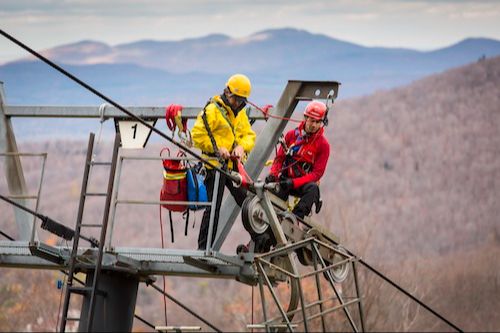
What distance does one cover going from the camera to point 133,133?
20.2m

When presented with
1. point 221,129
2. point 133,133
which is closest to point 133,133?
point 133,133

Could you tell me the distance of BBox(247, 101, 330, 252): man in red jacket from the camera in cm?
2062

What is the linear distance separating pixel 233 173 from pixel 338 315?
4159cm

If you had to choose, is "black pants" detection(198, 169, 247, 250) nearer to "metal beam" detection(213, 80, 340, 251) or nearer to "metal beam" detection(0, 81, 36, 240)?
"metal beam" detection(213, 80, 340, 251)

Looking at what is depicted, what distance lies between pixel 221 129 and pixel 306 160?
5.23 ft

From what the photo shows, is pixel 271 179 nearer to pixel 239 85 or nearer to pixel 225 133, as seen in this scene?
pixel 225 133

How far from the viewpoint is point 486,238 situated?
5894 centimetres

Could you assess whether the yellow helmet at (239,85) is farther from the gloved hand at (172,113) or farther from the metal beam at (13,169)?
the metal beam at (13,169)

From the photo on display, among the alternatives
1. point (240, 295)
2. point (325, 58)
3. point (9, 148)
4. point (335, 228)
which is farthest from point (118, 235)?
point (9, 148)

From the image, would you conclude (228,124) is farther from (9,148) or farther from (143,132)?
(9,148)

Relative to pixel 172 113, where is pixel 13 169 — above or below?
below

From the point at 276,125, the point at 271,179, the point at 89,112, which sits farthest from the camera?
the point at 89,112

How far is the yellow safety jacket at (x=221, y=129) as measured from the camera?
19.6 m

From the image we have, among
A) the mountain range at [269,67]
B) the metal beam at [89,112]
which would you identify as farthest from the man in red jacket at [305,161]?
the mountain range at [269,67]
